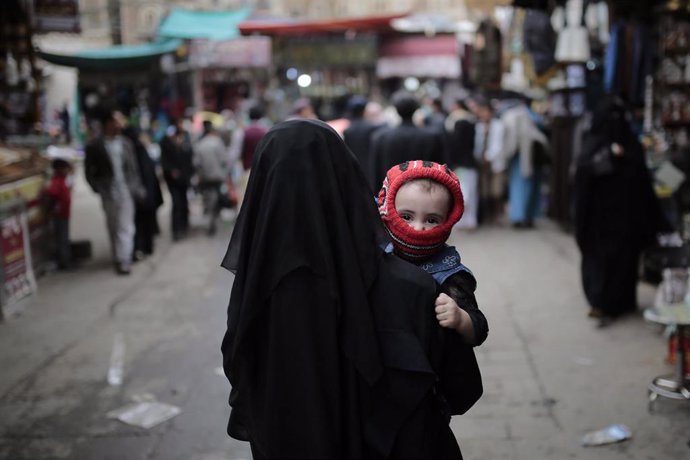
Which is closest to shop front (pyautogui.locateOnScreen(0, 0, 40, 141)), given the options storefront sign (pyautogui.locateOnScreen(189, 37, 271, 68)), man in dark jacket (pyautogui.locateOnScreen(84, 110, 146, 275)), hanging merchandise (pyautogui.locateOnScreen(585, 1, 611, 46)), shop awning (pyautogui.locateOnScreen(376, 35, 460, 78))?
man in dark jacket (pyautogui.locateOnScreen(84, 110, 146, 275))

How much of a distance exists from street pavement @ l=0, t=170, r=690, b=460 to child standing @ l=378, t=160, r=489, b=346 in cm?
226

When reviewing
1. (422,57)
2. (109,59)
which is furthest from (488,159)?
(422,57)

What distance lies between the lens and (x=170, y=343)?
Result: 21.2 ft

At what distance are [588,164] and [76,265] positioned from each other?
6564 mm

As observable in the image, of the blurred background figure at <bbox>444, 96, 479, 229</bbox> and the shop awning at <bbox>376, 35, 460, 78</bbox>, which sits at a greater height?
the shop awning at <bbox>376, 35, 460, 78</bbox>

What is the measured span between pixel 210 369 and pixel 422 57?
1501 cm

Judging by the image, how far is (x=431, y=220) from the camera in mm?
2238

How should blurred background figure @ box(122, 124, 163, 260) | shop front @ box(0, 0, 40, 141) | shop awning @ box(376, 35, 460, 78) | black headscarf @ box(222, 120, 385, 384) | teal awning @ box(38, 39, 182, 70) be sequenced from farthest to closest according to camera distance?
shop awning @ box(376, 35, 460, 78) → teal awning @ box(38, 39, 182, 70) → shop front @ box(0, 0, 40, 141) → blurred background figure @ box(122, 124, 163, 260) → black headscarf @ box(222, 120, 385, 384)

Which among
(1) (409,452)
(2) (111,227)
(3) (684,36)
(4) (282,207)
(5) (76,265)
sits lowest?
(5) (76,265)

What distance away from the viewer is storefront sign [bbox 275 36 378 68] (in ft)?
62.8

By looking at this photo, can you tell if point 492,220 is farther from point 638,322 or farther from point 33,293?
point 33,293

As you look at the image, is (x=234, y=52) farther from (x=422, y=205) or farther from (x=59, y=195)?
(x=422, y=205)

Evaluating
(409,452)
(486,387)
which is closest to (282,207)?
(409,452)

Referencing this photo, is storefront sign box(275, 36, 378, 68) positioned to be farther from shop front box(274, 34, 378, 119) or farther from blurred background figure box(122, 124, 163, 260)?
blurred background figure box(122, 124, 163, 260)
